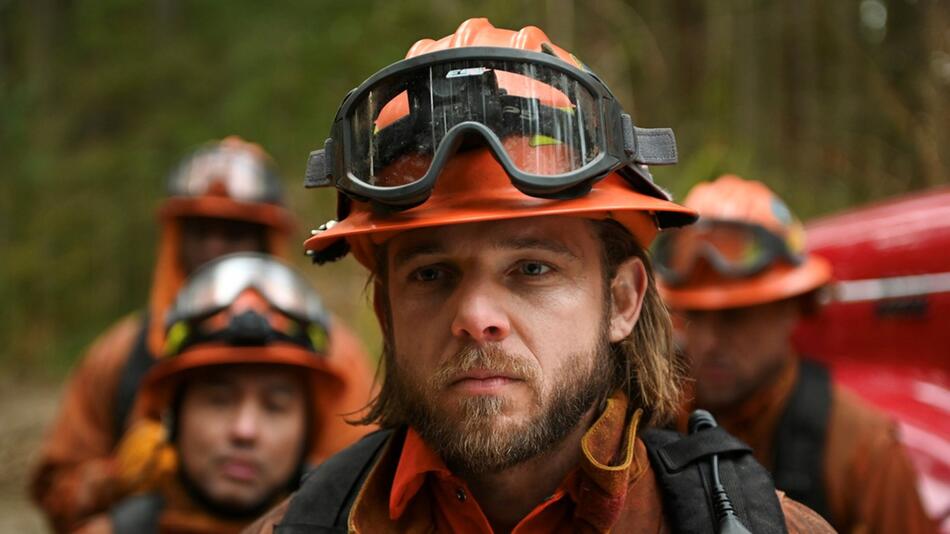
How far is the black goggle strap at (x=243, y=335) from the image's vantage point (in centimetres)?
346

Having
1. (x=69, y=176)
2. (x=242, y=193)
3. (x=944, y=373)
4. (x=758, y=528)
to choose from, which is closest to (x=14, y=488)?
(x=69, y=176)

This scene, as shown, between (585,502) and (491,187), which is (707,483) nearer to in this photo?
(585,502)

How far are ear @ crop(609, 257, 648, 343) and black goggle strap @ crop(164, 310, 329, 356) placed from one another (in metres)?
1.71

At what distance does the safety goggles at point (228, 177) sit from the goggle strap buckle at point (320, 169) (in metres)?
3.07

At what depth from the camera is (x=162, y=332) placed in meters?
4.51

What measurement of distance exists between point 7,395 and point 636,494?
13347mm

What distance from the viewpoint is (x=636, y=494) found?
6.40 feet

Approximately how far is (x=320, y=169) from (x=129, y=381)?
2739 mm

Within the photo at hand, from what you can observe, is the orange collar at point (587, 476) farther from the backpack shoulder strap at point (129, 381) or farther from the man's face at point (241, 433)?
the backpack shoulder strap at point (129, 381)

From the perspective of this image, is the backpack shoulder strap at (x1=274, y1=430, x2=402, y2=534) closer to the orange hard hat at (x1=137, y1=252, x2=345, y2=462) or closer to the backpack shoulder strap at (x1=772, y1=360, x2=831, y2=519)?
the orange hard hat at (x1=137, y1=252, x2=345, y2=462)

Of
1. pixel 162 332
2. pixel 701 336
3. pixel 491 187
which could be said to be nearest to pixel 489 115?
pixel 491 187

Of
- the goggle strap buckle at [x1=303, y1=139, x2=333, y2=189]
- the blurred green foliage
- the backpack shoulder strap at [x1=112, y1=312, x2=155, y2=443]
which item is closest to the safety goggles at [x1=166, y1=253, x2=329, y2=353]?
the backpack shoulder strap at [x1=112, y1=312, x2=155, y2=443]

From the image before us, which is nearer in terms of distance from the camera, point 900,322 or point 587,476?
point 587,476

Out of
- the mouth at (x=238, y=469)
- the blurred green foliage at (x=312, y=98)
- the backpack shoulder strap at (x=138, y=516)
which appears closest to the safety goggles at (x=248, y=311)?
the mouth at (x=238, y=469)
